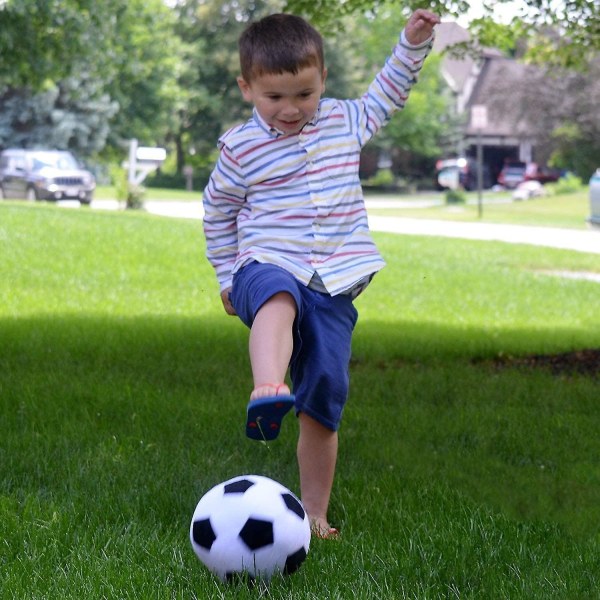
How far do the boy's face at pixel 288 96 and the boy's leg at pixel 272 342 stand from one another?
1.95 feet

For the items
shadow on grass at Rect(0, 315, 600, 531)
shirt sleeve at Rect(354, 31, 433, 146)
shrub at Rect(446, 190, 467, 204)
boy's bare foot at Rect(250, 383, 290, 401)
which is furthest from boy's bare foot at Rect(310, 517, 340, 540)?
shrub at Rect(446, 190, 467, 204)

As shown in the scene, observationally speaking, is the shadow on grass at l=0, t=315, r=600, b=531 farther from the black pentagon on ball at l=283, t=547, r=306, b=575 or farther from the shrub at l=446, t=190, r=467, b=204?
the shrub at l=446, t=190, r=467, b=204

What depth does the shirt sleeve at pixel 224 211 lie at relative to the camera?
4.00 m

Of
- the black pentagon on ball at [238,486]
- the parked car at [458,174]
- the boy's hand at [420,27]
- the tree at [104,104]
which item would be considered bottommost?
the parked car at [458,174]

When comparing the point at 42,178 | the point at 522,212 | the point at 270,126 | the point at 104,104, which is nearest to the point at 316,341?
the point at 270,126

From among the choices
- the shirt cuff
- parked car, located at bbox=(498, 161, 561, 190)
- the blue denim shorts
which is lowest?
parked car, located at bbox=(498, 161, 561, 190)

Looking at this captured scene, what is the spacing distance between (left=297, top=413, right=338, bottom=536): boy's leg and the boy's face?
104 cm

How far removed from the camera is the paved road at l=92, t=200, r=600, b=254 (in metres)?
22.9

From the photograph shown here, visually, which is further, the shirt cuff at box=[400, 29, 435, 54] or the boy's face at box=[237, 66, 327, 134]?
the shirt cuff at box=[400, 29, 435, 54]

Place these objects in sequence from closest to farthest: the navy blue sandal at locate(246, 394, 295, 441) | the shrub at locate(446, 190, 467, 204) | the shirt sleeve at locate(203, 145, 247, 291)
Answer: the navy blue sandal at locate(246, 394, 295, 441)
the shirt sleeve at locate(203, 145, 247, 291)
the shrub at locate(446, 190, 467, 204)

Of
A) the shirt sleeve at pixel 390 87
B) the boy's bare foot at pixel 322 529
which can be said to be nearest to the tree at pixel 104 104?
the shirt sleeve at pixel 390 87

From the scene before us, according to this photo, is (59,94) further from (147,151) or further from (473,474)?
(473,474)

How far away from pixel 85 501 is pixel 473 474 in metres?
1.63

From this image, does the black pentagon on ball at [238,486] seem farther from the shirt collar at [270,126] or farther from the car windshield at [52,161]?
the car windshield at [52,161]
